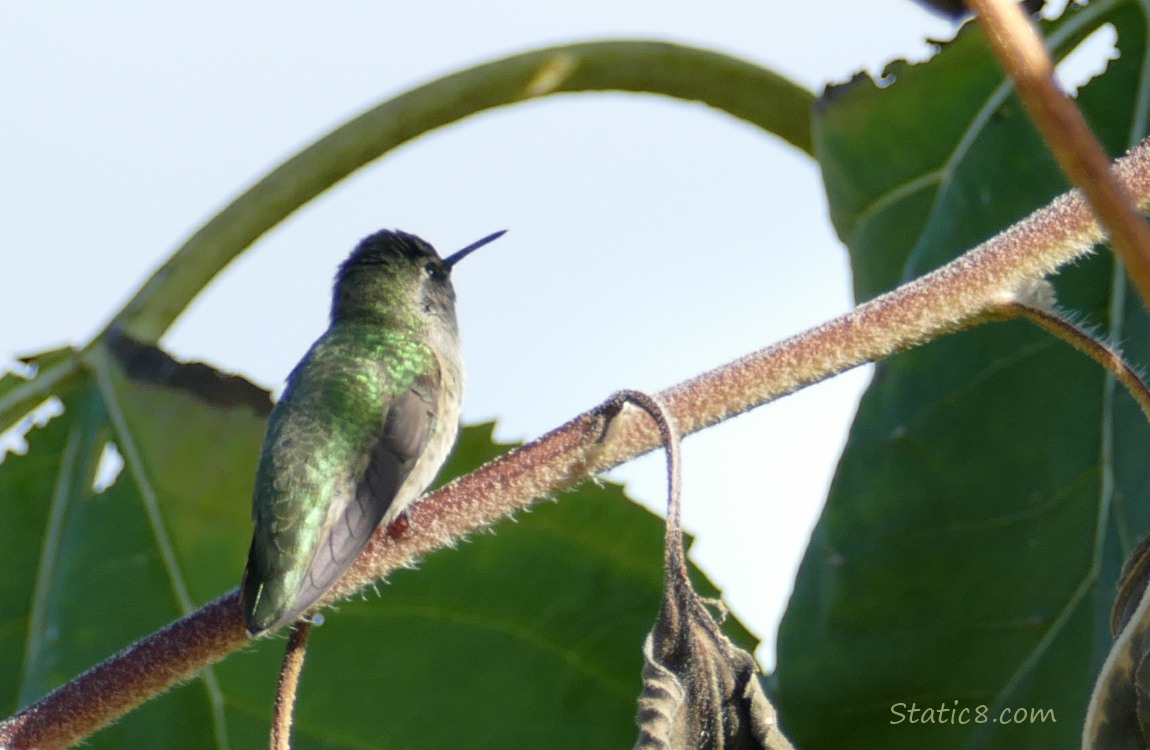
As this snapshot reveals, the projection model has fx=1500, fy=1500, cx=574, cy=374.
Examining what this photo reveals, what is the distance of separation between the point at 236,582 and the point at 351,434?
0.36m

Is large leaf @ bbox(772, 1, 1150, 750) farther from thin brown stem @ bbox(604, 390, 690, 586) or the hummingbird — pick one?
thin brown stem @ bbox(604, 390, 690, 586)

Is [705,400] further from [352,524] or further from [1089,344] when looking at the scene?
[352,524]

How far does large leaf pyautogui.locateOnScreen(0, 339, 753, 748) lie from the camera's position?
268 centimetres

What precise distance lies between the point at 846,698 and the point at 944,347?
0.64 m

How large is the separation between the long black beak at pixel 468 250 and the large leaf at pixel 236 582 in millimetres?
1223

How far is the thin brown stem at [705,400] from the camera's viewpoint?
166 centimetres

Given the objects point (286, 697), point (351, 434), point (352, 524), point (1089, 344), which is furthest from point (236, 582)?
point (1089, 344)

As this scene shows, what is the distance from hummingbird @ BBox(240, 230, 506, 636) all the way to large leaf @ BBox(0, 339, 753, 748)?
12cm

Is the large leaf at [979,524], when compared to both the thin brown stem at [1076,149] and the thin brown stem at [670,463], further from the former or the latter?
the thin brown stem at [1076,149]

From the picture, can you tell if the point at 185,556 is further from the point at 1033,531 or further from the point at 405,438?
the point at 1033,531

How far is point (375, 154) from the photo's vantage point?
8.27ft

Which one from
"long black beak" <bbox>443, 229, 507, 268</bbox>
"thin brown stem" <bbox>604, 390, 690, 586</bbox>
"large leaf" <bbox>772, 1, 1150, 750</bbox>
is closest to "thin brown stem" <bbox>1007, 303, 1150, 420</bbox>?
"thin brown stem" <bbox>604, 390, 690, 586</bbox>

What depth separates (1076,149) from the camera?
29.1 inches

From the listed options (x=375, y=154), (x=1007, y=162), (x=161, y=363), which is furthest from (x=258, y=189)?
(x=1007, y=162)
